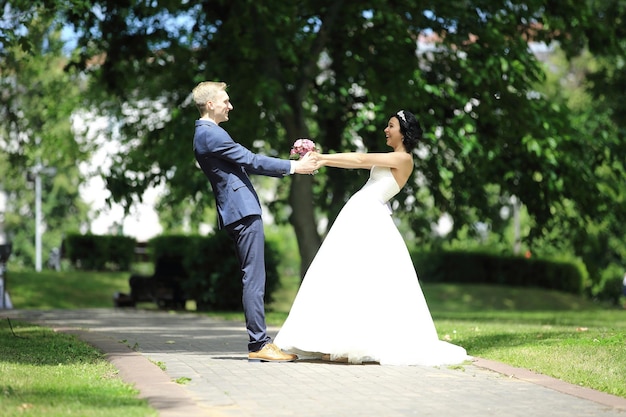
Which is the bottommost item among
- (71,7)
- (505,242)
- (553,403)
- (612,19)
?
(553,403)

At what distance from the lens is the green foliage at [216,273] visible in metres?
22.3

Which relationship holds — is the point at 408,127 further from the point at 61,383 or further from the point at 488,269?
the point at 488,269

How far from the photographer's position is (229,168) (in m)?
9.77

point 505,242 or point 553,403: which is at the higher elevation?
point 505,242

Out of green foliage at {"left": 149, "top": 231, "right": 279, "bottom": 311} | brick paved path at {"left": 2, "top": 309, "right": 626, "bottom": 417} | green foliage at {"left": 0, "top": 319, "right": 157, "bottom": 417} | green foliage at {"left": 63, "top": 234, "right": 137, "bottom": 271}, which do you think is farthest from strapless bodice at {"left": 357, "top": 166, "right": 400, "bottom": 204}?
green foliage at {"left": 63, "top": 234, "right": 137, "bottom": 271}

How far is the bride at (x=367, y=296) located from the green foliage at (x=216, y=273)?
11.8 meters

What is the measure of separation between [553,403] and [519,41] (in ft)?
47.4

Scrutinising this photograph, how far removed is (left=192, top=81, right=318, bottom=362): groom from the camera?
380 inches

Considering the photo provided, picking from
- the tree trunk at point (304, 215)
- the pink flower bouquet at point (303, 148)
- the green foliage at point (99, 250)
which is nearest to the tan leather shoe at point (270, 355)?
the pink flower bouquet at point (303, 148)

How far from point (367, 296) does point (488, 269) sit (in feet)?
97.5

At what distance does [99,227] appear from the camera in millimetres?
63625

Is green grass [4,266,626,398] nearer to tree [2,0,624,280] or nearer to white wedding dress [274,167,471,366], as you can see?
white wedding dress [274,167,471,366]

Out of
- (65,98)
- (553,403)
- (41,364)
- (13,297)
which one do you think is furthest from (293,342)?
(65,98)

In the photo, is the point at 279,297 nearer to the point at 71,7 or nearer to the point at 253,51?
the point at 253,51
